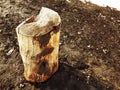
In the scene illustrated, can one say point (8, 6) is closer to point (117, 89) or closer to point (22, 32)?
point (22, 32)

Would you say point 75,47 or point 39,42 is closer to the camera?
point 39,42

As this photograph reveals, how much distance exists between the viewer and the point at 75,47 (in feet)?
16.6

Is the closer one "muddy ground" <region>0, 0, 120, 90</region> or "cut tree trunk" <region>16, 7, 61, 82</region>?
"cut tree trunk" <region>16, 7, 61, 82</region>

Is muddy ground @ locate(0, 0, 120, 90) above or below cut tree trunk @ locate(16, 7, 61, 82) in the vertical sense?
below

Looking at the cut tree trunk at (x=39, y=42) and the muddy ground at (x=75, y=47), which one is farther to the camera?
the muddy ground at (x=75, y=47)

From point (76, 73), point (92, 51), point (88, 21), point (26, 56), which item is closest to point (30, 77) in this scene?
point (26, 56)

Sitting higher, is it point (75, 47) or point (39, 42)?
point (39, 42)

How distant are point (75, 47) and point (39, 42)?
1556 mm

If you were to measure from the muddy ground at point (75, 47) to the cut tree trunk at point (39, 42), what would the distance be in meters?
0.36

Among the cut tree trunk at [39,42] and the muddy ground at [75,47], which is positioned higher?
the cut tree trunk at [39,42]

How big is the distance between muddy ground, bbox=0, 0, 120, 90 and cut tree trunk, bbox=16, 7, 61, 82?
36 cm

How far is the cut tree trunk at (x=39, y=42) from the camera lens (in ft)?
11.8

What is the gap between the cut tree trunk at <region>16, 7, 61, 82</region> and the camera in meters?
3.61

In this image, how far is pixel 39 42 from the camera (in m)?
3.64
